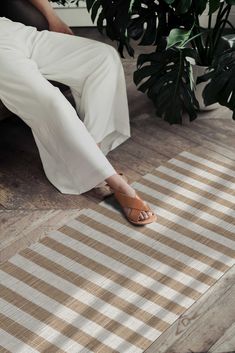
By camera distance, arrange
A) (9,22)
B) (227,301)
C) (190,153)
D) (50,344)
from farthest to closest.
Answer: (190,153), (9,22), (227,301), (50,344)

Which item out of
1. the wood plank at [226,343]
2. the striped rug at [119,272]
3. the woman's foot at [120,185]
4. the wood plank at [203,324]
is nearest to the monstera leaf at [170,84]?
the striped rug at [119,272]

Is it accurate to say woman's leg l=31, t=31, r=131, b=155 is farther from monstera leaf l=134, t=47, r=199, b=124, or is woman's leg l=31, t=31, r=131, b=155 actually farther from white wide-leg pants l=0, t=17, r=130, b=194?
monstera leaf l=134, t=47, r=199, b=124

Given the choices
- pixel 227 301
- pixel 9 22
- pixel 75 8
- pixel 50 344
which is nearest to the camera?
pixel 50 344

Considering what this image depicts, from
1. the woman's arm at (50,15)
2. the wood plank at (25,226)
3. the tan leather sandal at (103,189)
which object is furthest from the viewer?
the woman's arm at (50,15)

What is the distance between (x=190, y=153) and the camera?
283 centimetres

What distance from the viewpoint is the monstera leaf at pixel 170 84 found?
9.16 ft

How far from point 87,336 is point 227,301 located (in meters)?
0.47

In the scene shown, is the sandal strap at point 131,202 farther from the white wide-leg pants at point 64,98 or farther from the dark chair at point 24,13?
the dark chair at point 24,13

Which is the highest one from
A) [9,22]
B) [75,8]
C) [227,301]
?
[9,22]

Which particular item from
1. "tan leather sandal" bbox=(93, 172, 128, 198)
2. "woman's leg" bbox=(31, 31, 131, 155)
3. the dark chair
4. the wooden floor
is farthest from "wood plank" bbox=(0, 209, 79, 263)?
the dark chair

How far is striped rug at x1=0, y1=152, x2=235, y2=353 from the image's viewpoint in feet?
6.57

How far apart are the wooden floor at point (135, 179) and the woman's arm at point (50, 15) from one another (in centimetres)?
47

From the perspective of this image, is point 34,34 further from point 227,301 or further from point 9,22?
point 227,301

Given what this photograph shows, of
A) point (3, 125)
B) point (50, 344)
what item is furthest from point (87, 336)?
point (3, 125)
